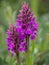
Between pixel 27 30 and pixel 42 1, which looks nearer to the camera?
pixel 27 30

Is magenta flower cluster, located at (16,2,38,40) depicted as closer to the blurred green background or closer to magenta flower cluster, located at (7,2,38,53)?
magenta flower cluster, located at (7,2,38,53)

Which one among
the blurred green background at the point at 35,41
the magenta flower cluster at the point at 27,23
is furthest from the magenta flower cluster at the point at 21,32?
the blurred green background at the point at 35,41

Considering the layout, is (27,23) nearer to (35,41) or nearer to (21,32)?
(21,32)

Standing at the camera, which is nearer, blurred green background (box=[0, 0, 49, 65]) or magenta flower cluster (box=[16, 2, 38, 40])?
magenta flower cluster (box=[16, 2, 38, 40])

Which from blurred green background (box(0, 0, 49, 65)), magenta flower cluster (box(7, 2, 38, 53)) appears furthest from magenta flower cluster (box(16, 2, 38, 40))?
blurred green background (box(0, 0, 49, 65))

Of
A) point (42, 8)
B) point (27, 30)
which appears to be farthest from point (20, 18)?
point (42, 8)

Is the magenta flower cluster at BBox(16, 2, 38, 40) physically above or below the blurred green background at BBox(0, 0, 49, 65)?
above

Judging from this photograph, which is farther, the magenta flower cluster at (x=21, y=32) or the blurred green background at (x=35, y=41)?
the blurred green background at (x=35, y=41)

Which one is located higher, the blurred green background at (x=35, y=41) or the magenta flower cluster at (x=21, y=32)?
the magenta flower cluster at (x=21, y=32)

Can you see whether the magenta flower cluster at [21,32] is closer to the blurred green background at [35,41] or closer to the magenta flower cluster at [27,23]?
the magenta flower cluster at [27,23]

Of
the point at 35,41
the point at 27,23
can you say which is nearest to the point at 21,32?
the point at 27,23

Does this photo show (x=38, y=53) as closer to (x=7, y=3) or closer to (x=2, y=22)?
(x=2, y=22)
